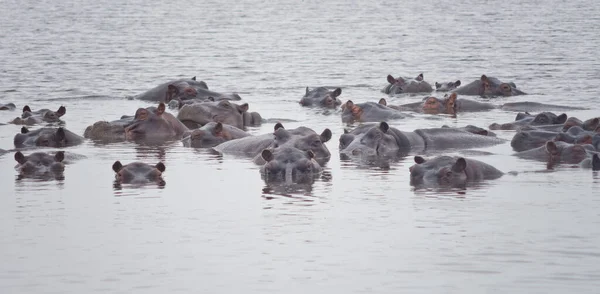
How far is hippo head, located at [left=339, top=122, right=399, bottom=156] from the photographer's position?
17.4 meters

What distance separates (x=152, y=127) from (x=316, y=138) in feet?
13.3

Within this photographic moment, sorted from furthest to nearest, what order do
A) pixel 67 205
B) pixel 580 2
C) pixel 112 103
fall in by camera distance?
1. pixel 580 2
2. pixel 112 103
3. pixel 67 205

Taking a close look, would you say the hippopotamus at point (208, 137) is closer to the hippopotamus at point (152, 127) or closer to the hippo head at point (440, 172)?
the hippopotamus at point (152, 127)

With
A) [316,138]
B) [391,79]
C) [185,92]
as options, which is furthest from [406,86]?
[316,138]

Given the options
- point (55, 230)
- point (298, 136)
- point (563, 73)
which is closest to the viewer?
point (55, 230)

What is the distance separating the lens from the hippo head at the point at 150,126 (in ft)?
65.5

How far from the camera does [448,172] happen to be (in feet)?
48.1

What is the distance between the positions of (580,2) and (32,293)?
232 ft

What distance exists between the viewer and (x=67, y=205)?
13609 millimetres

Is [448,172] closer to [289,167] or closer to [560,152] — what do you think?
[289,167]

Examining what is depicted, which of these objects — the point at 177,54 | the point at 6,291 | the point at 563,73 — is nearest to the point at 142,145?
the point at 6,291

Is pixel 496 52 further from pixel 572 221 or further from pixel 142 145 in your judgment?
pixel 572 221

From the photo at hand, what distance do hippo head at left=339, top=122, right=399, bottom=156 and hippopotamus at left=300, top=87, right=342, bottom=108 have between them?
7.69 meters

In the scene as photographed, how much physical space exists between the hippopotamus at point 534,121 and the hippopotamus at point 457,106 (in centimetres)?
276
